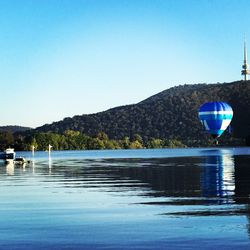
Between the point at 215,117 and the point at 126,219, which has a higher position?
the point at 215,117

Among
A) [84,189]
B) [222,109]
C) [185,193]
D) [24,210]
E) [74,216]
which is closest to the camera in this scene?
[74,216]

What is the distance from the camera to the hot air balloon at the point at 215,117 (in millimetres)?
144125

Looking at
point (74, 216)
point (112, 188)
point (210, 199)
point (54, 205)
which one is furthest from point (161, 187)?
point (74, 216)

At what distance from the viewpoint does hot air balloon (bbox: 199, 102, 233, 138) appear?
144 metres

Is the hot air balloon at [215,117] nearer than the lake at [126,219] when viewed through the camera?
No

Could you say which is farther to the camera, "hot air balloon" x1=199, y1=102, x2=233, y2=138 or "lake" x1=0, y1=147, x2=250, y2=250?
"hot air balloon" x1=199, y1=102, x2=233, y2=138

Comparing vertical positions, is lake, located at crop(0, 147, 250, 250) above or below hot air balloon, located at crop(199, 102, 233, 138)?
below

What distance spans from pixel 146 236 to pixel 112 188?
22.3m

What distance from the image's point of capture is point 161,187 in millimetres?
44594

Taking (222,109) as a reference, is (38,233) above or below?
below

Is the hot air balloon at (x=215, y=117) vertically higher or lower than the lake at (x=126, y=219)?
higher

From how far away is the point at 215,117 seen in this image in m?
145

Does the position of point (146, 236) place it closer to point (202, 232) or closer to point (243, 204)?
point (202, 232)

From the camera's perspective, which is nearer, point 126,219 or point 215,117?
point 126,219
